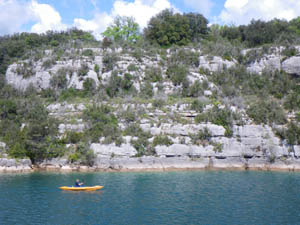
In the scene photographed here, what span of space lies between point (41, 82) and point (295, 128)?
136 ft

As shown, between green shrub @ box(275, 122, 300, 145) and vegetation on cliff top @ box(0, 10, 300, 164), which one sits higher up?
vegetation on cliff top @ box(0, 10, 300, 164)

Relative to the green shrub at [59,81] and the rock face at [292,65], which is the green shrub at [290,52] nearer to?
the rock face at [292,65]

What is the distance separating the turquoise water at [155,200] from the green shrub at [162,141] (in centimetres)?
659

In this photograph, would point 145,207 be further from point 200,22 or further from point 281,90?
point 200,22

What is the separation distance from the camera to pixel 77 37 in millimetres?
69125

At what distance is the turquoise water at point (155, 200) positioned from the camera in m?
19.0

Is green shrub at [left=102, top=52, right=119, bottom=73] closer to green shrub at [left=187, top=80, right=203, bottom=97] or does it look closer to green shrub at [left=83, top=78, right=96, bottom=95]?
green shrub at [left=83, top=78, right=96, bottom=95]

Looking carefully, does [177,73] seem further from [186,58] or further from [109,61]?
[109,61]

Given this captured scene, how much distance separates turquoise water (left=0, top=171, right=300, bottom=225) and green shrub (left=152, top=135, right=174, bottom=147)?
6.59m

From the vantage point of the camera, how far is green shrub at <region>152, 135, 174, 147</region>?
3962cm

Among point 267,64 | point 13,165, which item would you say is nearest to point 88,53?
point 13,165

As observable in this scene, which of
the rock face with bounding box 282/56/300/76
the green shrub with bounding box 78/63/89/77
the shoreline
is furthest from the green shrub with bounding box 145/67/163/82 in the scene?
the rock face with bounding box 282/56/300/76

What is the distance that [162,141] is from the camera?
130ft

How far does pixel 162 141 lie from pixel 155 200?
16688mm
